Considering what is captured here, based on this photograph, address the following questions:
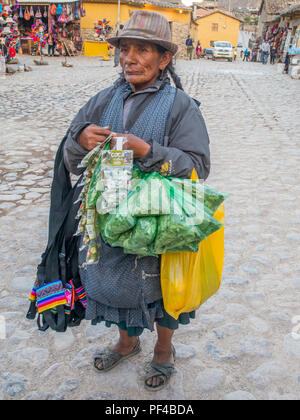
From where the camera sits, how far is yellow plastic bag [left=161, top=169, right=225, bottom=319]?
1711 millimetres

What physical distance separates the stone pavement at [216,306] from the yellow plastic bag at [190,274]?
0.73m

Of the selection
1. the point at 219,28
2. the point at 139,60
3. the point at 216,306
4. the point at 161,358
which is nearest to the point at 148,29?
the point at 139,60

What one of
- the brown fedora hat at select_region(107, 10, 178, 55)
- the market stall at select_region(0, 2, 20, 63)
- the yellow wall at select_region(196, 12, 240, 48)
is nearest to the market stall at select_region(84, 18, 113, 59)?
the market stall at select_region(0, 2, 20, 63)

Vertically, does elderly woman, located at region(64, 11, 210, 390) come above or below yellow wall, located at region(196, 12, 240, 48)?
below

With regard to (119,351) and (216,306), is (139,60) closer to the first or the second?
Result: (119,351)

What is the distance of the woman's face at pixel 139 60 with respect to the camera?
180 centimetres

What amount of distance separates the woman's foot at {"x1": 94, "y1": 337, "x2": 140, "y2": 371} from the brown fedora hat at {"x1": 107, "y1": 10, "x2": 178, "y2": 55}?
5.58ft

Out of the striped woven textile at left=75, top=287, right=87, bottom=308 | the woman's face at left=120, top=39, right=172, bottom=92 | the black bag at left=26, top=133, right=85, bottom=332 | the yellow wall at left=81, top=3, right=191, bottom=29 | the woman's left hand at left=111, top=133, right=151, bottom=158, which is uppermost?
the yellow wall at left=81, top=3, right=191, bottom=29

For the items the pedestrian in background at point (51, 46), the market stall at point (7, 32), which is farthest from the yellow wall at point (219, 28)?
the market stall at point (7, 32)

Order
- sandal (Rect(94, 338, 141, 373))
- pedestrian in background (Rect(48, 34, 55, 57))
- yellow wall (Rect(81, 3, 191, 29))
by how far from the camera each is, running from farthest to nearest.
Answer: yellow wall (Rect(81, 3, 191, 29))
pedestrian in background (Rect(48, 34, 55, 57))
sandal (Rect(94, 338, 141, 373))

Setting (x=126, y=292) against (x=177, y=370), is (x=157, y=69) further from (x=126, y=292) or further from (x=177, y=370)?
(x=177, y=370)

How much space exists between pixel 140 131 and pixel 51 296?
99 cm

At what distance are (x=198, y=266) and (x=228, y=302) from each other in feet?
4.38

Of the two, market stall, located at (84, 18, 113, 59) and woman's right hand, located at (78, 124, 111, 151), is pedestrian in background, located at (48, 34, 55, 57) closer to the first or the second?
market stall, located at (84, 18, 113, 59)
